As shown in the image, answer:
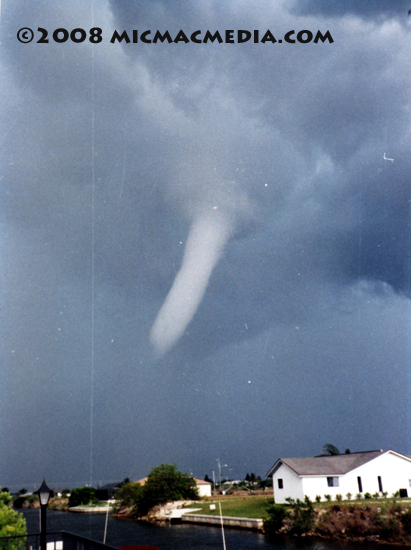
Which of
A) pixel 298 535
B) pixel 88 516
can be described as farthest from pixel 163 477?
pixel 298 535

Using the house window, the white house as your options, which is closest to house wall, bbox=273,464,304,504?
the white house

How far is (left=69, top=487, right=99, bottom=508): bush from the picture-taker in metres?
61.4

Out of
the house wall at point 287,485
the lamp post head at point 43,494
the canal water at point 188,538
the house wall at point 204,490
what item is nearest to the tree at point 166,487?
the house wall at point 204,490

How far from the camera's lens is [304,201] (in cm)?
6412

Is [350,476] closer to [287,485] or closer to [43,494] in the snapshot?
[287,485]

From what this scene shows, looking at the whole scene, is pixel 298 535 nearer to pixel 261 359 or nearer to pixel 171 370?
pixel 171 370

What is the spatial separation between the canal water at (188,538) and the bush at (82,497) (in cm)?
1466

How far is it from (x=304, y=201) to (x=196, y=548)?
46.5 meters

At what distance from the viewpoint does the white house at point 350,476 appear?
92.4 ft

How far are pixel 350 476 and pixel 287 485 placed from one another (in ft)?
12.6

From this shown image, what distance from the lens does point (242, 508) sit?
35.9 m

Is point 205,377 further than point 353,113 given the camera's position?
Yes

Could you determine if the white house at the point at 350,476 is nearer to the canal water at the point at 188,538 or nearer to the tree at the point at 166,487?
the canal water at the point at 188,538

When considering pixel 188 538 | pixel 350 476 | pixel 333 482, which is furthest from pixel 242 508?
pixel 350 476
